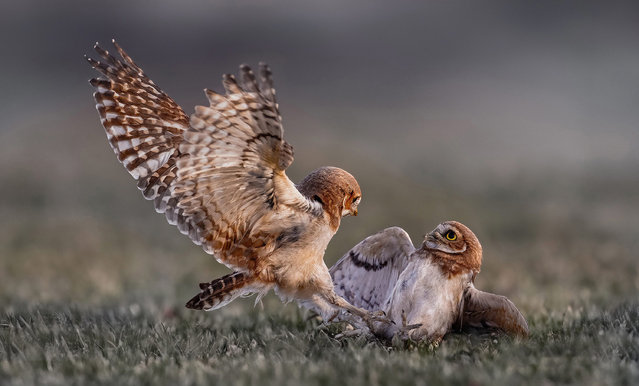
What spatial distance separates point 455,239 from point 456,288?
0.37m

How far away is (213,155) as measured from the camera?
5.07 metres

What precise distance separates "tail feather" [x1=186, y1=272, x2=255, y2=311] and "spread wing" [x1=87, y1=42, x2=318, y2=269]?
0.34ft

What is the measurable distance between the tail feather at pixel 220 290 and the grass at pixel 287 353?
0.26 meters

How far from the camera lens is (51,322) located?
Result: 647 centimetres

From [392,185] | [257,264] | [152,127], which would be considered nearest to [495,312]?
[257,264]

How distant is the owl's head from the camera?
5.60 meters

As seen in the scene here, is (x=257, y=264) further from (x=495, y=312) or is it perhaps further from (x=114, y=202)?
(x=114, y=202)

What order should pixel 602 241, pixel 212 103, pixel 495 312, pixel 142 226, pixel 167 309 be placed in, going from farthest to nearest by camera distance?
1. pixel 142 226
2. pixel 602 241
3. pixel 167 309
4. pixel 495 312
5. pixel 212 103

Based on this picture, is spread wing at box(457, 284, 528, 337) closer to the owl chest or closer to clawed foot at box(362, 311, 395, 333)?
the owl chest

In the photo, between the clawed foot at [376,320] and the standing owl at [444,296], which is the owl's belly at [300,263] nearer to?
the clawed foot at [376,320]

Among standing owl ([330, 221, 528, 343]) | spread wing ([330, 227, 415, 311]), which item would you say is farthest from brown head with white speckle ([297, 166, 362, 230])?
standing owl ([330, 221, 528, 343])

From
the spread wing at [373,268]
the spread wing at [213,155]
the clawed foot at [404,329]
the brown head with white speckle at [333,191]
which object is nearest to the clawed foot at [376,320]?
the clawed foot at [404,329]

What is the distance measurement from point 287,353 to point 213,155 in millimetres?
1424

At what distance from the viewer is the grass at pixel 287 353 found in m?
4.32
